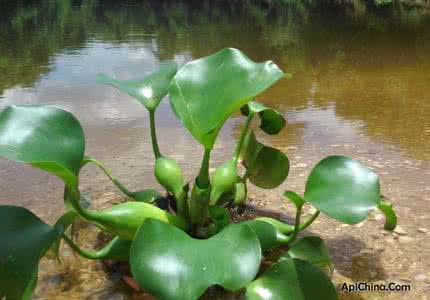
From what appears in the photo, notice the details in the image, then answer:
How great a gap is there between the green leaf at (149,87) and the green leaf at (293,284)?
532mm

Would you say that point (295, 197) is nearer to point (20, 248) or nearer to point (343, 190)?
point (343, 190)

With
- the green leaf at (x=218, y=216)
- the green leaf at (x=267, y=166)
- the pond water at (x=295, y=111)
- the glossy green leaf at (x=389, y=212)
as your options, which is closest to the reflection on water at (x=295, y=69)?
the pond water at (x=295, y=111)

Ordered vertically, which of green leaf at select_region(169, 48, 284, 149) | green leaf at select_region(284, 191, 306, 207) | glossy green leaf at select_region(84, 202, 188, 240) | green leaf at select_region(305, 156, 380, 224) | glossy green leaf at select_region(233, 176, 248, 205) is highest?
green leaf at select_region(169, 48, 284, 149)

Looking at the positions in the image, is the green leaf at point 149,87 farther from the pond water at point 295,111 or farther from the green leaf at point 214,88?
the pond water at point 295,111

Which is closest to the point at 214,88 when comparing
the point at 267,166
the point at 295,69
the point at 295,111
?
the point at 267,166

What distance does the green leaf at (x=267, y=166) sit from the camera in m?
1.28

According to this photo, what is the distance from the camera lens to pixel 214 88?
3.32 feet

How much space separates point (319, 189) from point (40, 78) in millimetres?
2666

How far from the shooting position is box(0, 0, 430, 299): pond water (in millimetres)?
1375

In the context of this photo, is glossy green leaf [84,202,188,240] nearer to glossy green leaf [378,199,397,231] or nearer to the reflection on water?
glossy green leaf [378,199,397,231]

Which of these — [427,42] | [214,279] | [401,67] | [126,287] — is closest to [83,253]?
[126,287]

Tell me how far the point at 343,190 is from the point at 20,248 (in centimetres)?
54

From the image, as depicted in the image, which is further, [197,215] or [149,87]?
[149,87]

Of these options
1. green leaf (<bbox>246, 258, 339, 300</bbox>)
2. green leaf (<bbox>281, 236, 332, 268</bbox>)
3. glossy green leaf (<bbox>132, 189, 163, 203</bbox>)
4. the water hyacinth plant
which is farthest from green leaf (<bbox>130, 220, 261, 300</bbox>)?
glossy green leaf (<bbox>132, 189, 163, 203</bbox>)
